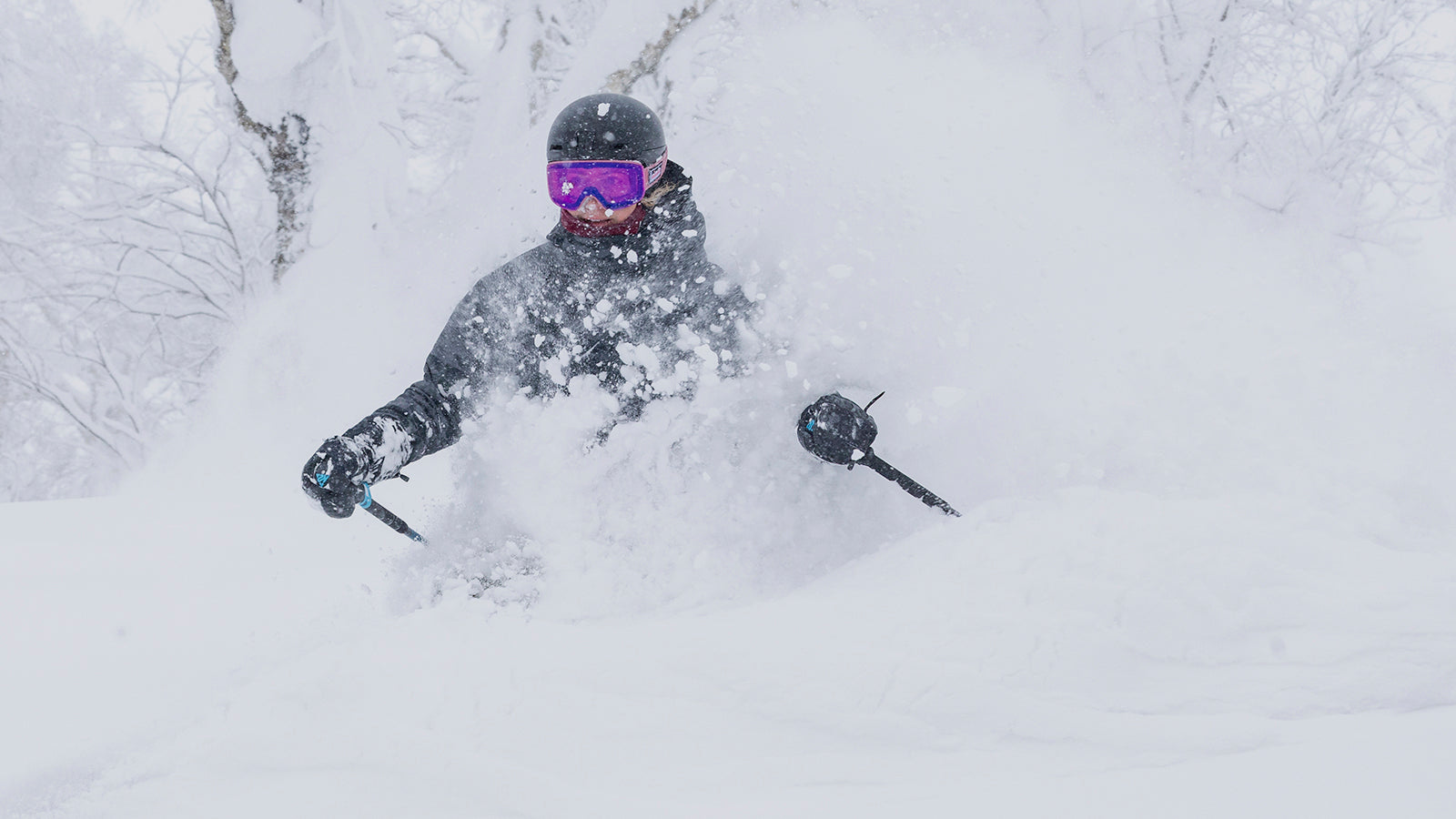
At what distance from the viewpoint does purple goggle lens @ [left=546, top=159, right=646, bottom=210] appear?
2424mm

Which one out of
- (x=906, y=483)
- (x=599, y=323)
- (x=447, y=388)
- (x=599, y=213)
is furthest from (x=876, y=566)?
(x=447, y=388)

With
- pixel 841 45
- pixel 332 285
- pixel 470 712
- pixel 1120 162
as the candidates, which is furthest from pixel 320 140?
pixel 470 712

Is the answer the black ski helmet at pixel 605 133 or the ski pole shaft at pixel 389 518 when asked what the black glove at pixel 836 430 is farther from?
the ski pole shaft at pixel 389 518

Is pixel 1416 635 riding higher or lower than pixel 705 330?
lower

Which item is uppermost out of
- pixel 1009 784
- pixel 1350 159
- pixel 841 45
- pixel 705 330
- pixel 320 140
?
pixel 1350 159

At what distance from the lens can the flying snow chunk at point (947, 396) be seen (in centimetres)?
272

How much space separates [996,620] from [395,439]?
1.77 m

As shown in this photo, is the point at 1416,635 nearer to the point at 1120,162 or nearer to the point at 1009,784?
the point at 1009,784

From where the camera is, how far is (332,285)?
23.0 ft

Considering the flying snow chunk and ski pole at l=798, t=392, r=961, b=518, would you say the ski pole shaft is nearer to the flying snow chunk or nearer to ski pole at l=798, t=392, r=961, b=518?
ski pole at l=798, t=392, r=961, b=518

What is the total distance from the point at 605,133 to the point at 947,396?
4.43ft

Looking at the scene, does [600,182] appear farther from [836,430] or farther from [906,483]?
[906,483]

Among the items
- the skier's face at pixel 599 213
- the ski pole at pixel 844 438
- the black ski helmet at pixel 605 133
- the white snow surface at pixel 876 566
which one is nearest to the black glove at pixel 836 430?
the ski pole at pixel 844 438

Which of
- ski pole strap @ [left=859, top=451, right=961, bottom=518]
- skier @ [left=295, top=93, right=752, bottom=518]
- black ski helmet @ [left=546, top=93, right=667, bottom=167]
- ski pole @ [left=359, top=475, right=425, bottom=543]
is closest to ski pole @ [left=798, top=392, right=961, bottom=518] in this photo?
ski pole strap @ [left=859, top=451, right=961, bottom=518]
